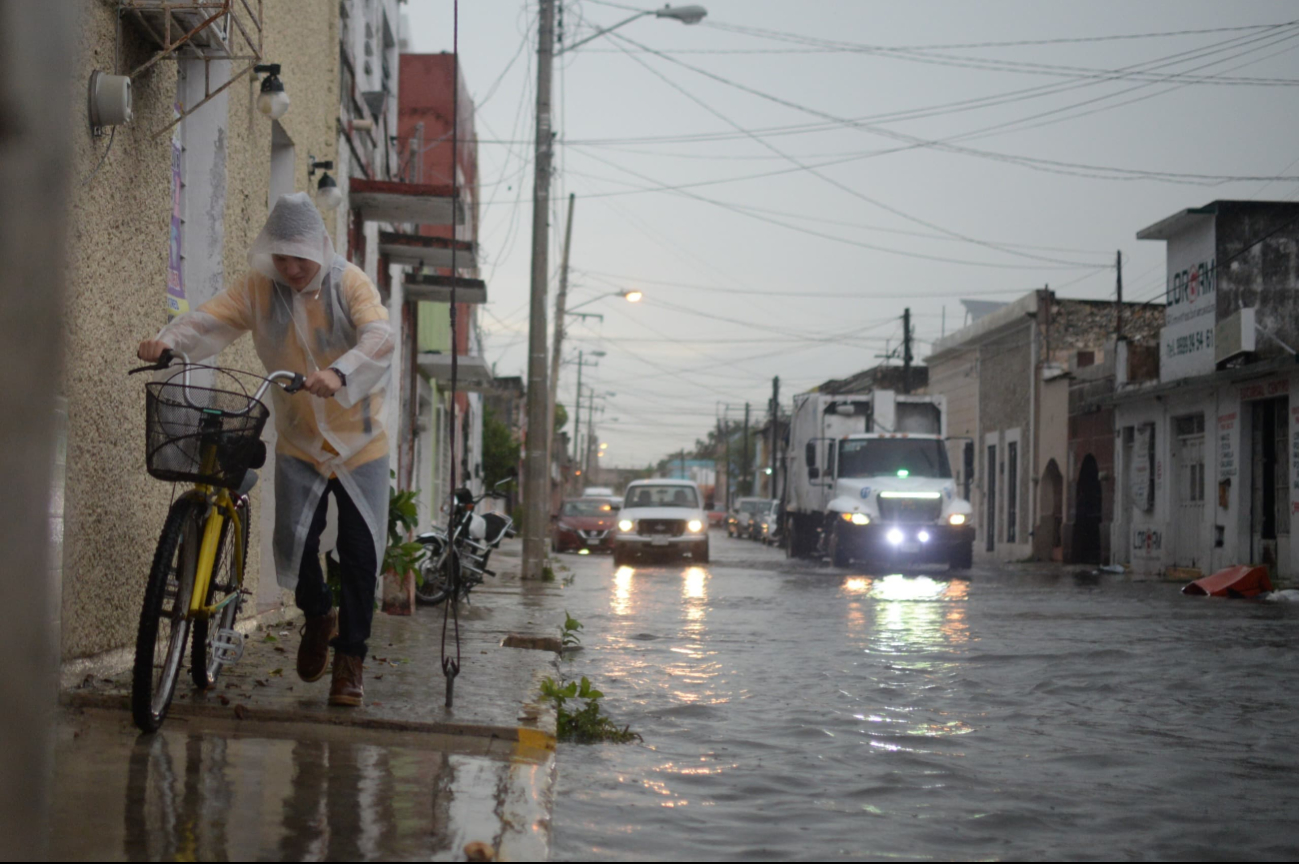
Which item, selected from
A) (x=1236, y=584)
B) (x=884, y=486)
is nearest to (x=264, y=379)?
(x=1236, y=584)

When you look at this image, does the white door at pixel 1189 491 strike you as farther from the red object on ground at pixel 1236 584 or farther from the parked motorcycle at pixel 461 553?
the parked motorcycle at pixel 461 553

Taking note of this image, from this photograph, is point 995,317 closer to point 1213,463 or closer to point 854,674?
point 1213,463

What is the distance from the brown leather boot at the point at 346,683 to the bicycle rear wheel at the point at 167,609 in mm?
650

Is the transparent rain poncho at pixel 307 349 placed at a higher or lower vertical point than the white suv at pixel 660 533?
higher

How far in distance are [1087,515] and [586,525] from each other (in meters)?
11.7

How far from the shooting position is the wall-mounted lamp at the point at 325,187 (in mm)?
11172

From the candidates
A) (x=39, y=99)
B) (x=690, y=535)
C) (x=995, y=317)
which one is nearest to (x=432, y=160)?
(x=690, y=535)

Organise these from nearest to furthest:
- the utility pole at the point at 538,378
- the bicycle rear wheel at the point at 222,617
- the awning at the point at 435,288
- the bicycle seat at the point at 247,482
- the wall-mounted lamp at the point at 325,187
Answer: the bicycle seat at the point at 247,482 < the bicycle rear wheel at the point at 222,617 < the wall-mounted lamp at the point at 325,187 < the utility pole at the point at 538,378 < the awning at the point at 435,288

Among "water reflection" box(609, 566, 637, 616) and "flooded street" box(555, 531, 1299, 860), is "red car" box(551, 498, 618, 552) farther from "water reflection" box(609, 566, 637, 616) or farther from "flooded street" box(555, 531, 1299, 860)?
"flooded street" box(555, 531, 1299, 860)

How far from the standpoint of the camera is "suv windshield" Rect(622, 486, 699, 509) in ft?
89.5

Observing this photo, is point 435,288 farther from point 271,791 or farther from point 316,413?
point 271,791

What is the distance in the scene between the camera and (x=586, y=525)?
1289 inches

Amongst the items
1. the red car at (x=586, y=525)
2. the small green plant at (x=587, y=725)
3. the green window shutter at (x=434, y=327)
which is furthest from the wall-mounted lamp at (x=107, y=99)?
the red car at (x=586, y=525)

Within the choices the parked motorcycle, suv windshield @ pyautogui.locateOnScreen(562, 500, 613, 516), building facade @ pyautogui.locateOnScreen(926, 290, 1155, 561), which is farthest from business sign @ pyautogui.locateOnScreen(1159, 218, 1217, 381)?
the parked motorcycle
